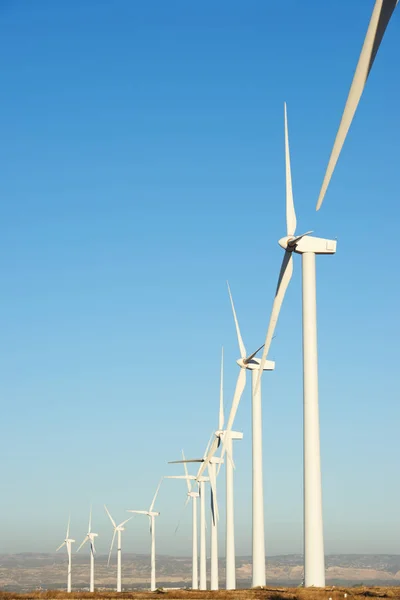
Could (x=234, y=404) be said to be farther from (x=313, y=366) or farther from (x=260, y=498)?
(x=313, y=366)

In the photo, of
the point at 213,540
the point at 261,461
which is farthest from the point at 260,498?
the point at 213,540

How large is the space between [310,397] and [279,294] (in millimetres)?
7907

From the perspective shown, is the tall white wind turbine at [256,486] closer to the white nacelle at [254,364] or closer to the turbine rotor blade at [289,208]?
the white nacelle at [254,364]

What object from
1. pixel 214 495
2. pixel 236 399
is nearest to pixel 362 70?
pixel 236 399

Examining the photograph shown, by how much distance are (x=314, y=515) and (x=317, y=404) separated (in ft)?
22.2

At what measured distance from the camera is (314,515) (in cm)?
5944

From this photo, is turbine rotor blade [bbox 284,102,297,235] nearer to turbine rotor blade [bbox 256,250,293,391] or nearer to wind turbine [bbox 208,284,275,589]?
turbine rotor blade [bbox 256,250,293,391]

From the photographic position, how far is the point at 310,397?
199ft

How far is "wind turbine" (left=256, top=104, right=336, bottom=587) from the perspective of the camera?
59500mm

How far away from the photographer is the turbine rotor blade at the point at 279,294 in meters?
63.5

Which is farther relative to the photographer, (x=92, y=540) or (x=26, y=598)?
(x=92, y=540)

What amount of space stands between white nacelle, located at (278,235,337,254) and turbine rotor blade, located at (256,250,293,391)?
2.66 feet

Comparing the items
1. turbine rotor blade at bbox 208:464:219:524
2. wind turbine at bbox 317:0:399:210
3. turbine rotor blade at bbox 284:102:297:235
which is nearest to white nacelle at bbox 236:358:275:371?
turbine rotor blade at bbox 284:102:297:235

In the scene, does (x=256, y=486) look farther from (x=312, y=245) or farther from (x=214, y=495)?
(x=214, y=495)
